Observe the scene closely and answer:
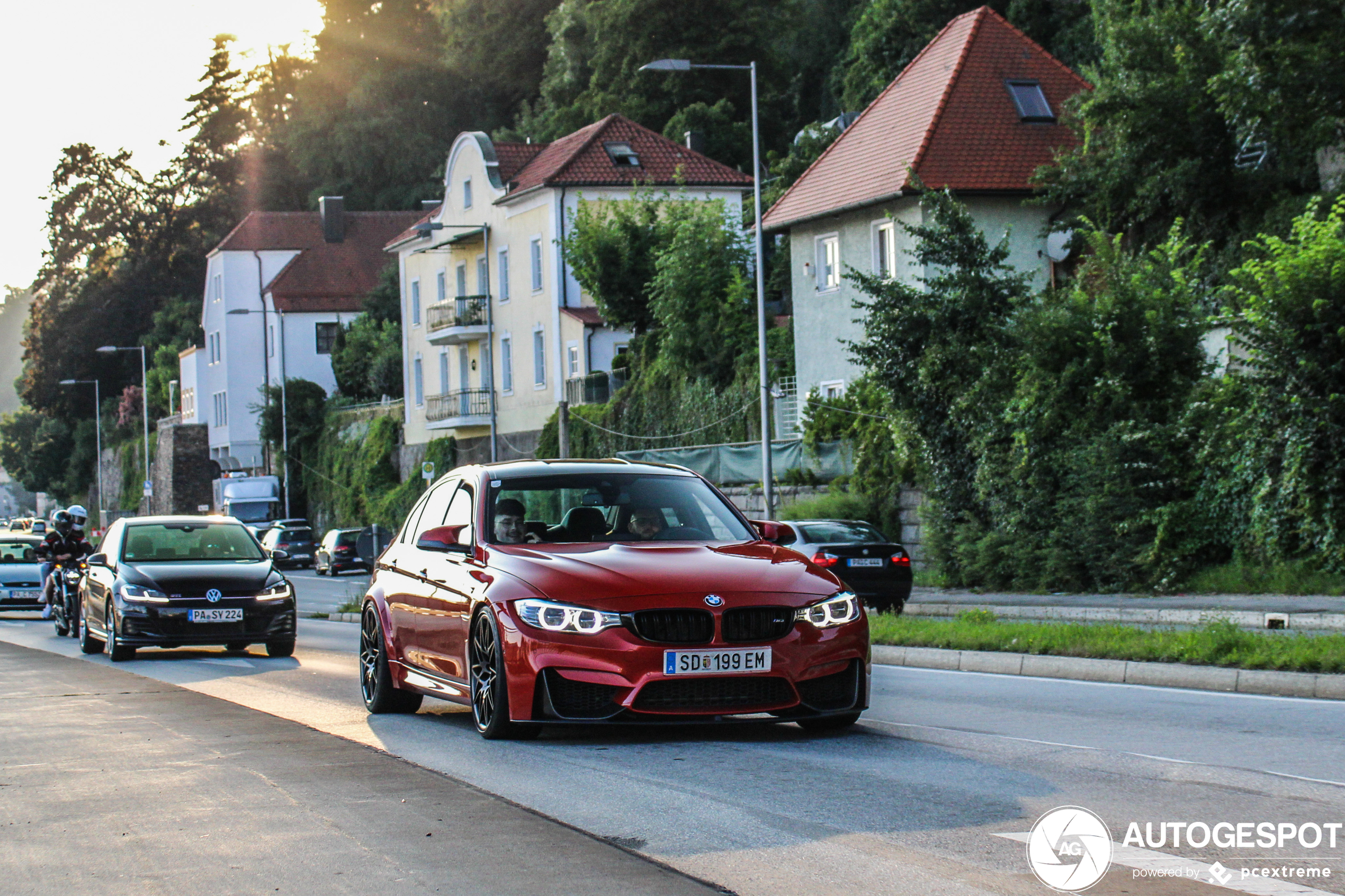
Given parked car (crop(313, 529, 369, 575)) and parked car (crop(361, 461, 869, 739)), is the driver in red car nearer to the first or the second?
parked car (crop(361, 461, 869, 739))

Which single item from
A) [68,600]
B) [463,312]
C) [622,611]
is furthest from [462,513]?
[463,312]

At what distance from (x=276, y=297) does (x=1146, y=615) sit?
221 feet

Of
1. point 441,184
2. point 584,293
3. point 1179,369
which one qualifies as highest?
point 441,184

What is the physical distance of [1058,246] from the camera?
37.7m

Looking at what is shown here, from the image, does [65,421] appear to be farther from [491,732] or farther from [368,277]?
[491,732]

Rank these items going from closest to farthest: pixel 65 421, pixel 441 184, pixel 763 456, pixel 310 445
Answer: pixel 763 456 → pixel 310 445 → pixel 441 184 → pixel 65 421

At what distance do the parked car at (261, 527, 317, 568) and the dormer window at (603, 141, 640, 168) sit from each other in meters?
16.1

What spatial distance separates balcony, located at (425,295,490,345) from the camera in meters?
61.2

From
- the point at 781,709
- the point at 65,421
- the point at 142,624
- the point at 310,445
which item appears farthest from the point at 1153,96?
the point at 65,421

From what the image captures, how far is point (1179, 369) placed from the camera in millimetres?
26016

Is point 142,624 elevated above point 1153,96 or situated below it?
below

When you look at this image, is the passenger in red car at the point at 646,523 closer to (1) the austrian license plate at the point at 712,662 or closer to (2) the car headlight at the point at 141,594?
(1) the austrian license plate at the point at 712,662

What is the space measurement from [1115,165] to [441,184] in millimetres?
55186

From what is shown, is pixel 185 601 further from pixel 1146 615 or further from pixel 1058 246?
pixel 1058 246
